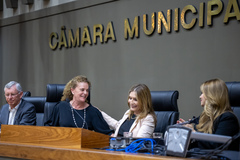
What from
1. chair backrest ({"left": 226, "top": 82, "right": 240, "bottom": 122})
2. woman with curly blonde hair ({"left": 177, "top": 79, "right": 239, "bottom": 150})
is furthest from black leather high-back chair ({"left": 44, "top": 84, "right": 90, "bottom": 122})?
woman with curly blonde hair ({"left": 177, "top": 79, "right": 239, "bottom": 150})

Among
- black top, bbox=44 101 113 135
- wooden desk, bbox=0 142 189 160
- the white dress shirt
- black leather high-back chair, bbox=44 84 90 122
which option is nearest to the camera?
wooden desk, bbox=0 142 189 160

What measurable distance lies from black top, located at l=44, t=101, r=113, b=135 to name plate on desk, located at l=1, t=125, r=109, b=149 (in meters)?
0.82

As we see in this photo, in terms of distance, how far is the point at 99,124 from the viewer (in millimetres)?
3543

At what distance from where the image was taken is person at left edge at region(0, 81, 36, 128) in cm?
381

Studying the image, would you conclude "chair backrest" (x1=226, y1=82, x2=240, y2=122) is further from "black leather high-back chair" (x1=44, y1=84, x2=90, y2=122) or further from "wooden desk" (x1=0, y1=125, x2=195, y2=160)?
"black leather high-back chair" (x1=44, y1=84, x2=90, y2=122)

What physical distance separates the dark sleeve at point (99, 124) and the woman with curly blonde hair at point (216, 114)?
3.99ft

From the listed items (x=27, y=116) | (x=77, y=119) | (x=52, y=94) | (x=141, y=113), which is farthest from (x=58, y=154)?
(x=52, y=94)

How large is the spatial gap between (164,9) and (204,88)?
2191mm

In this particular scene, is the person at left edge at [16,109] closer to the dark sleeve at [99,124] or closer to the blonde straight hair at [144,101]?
the dark sleeve at [99,124]

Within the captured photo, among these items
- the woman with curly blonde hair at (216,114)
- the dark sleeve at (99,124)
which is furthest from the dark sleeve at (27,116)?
the woman with curly blonde hair at (216,114)

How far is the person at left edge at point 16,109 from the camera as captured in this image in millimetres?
3814

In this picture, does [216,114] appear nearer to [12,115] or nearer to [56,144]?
[56,144]

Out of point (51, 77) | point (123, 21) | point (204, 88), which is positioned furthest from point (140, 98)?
point (51, 77)

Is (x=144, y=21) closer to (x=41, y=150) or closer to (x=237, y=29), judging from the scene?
(x=237, y=29)
